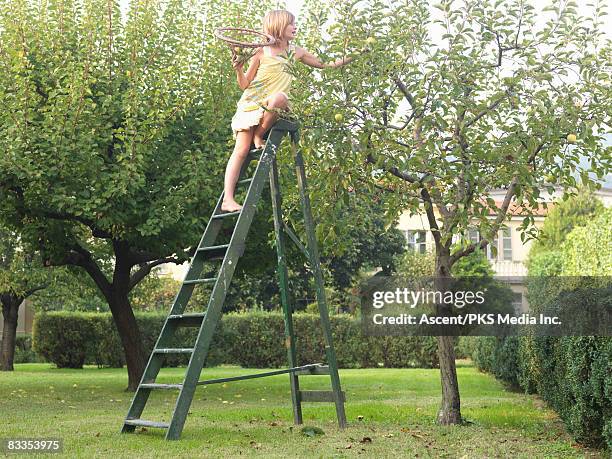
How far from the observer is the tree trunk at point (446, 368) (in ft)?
31.9

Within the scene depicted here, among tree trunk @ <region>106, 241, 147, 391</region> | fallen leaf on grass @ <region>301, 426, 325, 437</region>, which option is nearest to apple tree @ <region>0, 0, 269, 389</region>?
tree trunk @ <region>106, 241, 147, 391</region>

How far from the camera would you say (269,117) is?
8.76 metres

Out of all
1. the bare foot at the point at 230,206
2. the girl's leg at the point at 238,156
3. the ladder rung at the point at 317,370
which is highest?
the girl's leg at the point at 238,156

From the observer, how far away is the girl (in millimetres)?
8750

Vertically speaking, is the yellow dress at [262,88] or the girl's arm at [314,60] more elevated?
the girl's arm at [314,60]

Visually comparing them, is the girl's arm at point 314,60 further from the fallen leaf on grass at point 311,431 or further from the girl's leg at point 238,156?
the fallen leaf on grass at point 311,431

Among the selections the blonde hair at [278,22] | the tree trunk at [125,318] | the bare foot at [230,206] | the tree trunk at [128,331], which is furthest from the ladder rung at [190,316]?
the tree trunk at [128,331]

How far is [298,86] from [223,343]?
62.8ft

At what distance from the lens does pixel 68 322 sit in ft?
86.7

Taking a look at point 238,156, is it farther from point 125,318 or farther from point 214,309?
point 125,318

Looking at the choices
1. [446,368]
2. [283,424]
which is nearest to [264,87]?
[283,424]

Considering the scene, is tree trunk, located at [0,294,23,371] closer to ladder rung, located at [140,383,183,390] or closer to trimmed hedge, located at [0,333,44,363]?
trimmed hedge, located at [0,333,44,363]

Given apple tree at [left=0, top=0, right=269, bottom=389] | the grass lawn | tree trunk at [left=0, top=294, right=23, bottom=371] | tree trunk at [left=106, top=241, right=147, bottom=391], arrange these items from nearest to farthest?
Result: the grass lawn < apple tree at [left=0, top=0, right=269, bottom=389] < tree trunk at [left=106, top=241, right=147, bottom=391] < tree trunk at [left=0, top=294, right=23, bottom=371]

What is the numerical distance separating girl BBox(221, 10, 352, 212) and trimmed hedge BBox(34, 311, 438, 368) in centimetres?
1803
